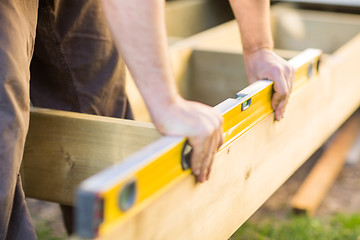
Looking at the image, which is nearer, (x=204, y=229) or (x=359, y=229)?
(x=204, y=229)

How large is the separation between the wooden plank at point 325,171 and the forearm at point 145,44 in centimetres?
135

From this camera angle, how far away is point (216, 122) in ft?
2.83

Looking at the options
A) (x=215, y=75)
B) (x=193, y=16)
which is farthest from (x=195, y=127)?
(x=193, y=16)

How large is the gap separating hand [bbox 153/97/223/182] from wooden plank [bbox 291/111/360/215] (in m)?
1.29

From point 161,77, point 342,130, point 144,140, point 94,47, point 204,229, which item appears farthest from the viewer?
point 342,130

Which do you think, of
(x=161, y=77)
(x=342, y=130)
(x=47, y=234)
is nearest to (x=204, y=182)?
(x=161, y=77)

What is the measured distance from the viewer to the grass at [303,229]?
1.92 meters

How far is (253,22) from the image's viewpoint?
1242 millimetres

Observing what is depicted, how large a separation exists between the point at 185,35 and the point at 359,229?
1.26m

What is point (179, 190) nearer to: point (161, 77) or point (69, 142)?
point (161, 77)

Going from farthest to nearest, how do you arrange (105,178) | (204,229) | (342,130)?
(342,130)
(204,229)
(105,178)

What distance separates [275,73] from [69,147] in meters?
0.43

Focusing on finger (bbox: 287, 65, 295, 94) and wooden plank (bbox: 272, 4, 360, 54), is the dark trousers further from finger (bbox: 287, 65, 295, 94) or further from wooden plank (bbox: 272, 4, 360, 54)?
wooden plank (bbox: 272, 4, 360, 54)

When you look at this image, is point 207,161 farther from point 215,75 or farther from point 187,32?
point 187,32
